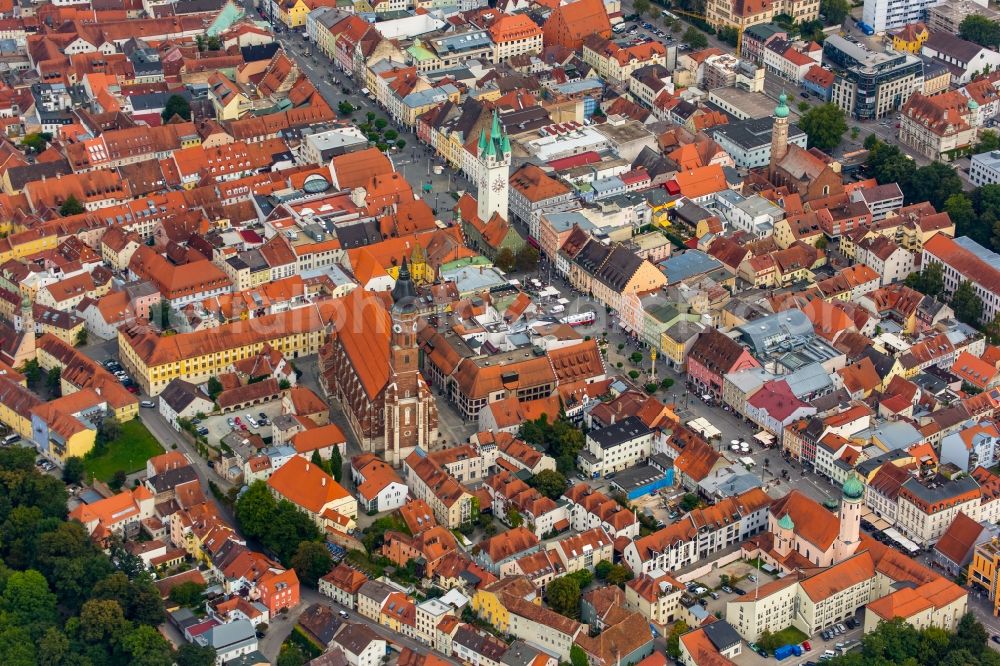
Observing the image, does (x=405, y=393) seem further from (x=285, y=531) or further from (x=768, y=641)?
(x=768, y=641)

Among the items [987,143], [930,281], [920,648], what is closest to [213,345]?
[930,281]

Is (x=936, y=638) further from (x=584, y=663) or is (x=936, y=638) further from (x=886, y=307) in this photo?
(x=886, y=307)

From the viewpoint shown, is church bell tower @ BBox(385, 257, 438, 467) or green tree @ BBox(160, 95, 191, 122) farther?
green tree @ BBox(160, 95, 191, 122)

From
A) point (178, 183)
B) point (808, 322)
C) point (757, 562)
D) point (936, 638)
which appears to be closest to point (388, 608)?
point (757, 562)

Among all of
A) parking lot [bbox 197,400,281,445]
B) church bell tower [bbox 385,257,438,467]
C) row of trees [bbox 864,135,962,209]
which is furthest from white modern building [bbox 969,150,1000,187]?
parking lot [bbox 197,400,281,445]

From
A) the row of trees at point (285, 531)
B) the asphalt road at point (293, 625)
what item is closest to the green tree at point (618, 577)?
the asphalt road at point (293, 625)

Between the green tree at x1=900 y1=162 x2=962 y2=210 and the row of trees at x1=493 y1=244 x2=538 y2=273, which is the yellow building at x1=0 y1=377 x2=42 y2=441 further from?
the green tree at x1=900 y1=162 x2=962 y2=210

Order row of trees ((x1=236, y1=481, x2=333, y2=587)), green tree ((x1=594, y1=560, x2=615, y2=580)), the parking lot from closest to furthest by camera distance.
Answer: row of trees ((x1=236, y1=481, x2=333, y2=587)), green tree ((x1=594, y1=560, x2=615, y2=580)), the parking lot
